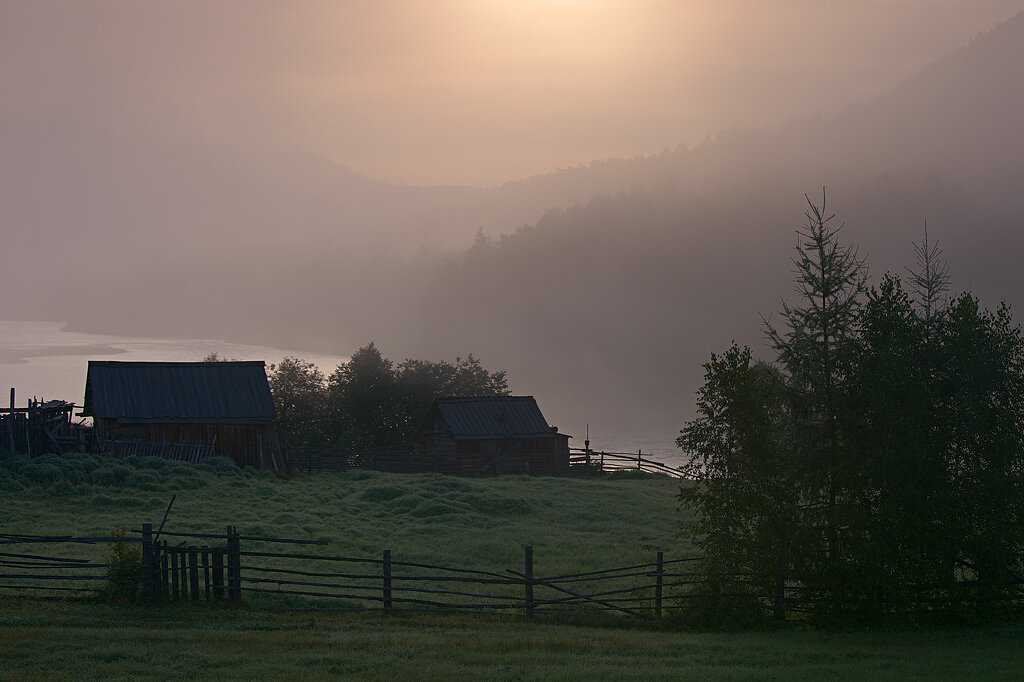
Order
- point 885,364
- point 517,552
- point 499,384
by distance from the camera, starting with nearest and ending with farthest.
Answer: point 885,364 < point 517,552 < point 499,384

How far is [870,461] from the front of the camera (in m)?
21.2

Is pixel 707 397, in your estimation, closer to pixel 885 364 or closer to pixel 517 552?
pixel 885 364

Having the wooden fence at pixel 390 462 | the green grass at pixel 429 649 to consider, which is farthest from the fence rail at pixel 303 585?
the wooden fence at pixel 390 462

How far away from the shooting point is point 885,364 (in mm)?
21469

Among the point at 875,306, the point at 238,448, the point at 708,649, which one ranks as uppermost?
the point at 875,306

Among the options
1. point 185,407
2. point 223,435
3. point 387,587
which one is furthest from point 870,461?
point 185,407

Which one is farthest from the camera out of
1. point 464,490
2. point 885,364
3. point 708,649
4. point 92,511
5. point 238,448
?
point 238,448

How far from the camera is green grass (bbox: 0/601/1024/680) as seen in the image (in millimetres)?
16016

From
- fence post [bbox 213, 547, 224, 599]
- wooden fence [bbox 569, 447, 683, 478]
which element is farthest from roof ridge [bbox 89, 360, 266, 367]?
fence post [bbox 213, 547, 224, 599]

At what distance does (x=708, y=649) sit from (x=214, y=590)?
11568mm

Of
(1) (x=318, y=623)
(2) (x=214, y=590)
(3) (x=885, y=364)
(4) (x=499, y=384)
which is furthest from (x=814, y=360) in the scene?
(4) (x=499, y=384)

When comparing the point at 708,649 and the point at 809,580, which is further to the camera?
the point at 809,580

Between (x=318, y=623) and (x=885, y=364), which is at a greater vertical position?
(x=885, y=364)

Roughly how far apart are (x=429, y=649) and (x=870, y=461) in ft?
36.6
